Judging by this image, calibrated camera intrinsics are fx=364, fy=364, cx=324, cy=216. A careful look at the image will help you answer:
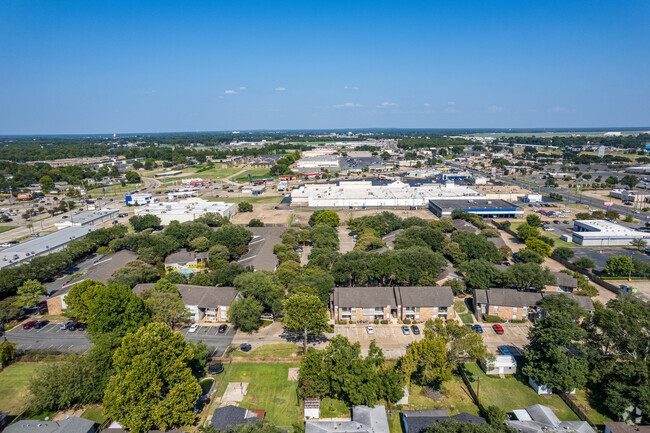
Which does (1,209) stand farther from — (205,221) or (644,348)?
(644,348)

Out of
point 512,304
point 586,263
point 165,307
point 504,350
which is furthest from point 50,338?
point 586,263

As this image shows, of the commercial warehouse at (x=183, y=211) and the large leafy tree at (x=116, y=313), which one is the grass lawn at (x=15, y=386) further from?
the commercial warehouse at (x=183, y=211)

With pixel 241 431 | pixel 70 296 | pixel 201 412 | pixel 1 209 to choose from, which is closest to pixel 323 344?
pixel 201 412

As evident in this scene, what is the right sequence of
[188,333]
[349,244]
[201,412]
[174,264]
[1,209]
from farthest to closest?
[1,209] < [349,244] < [174,264] < [188,333] < [201,412]

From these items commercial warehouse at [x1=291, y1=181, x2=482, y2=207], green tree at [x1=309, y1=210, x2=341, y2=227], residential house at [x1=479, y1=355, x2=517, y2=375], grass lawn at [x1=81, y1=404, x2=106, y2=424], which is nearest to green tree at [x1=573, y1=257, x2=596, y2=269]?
residential house at [x1=479, y1=355, x2=517, y2=375]

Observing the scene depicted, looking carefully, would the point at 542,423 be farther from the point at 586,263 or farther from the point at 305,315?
the point at 586,263

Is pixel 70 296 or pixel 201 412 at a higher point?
pixel 70 296
